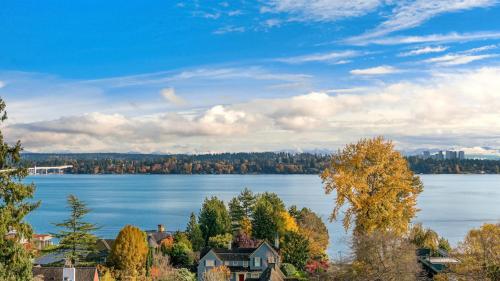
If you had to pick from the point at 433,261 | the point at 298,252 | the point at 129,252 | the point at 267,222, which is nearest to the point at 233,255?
the point at 298,252

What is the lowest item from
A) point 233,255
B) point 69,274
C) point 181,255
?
point 181,255

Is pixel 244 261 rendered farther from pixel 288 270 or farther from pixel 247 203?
pixel 247 203

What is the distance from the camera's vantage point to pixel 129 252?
163 feet

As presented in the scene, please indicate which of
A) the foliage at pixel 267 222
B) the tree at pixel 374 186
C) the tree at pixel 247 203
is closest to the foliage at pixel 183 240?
the foliage at pixel 267 222

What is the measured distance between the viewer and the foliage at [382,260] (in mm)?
27938

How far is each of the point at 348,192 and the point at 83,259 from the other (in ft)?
123

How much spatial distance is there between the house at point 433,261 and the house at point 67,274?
22612 mm

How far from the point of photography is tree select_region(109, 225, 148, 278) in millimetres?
49372

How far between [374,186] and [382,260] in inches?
219

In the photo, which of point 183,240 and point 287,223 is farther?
point 287,223

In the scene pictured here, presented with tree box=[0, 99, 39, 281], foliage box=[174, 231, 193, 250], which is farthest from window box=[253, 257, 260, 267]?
tree box=[0, 99, 39, 281]

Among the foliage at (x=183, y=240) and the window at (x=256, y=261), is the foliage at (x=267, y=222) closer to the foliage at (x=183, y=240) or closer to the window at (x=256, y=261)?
the foliage at (x=183, y=240)

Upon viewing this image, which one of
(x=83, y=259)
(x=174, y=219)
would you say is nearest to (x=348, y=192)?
(x=83, y=259)

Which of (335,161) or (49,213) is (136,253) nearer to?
(335,161)
